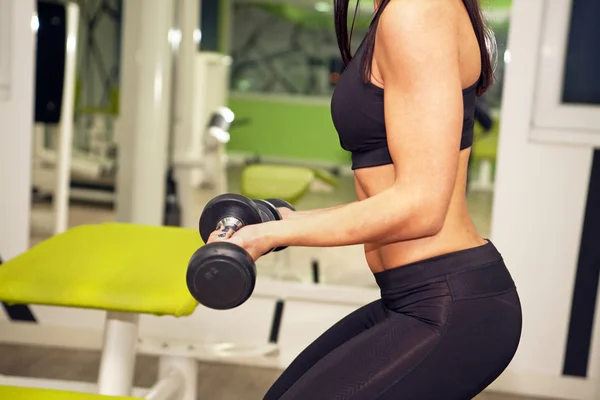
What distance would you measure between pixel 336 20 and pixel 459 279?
515 millimetres

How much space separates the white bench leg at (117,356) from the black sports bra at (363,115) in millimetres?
999

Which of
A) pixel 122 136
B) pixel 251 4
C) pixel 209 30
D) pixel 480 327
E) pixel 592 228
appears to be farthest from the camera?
pixel 251 4

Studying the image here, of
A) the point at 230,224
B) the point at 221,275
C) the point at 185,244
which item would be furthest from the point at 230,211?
the point at 185,244

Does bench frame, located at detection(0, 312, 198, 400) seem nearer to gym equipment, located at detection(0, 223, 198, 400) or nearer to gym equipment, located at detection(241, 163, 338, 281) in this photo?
gym equipment, located at detection(0, 223, 198, 400)

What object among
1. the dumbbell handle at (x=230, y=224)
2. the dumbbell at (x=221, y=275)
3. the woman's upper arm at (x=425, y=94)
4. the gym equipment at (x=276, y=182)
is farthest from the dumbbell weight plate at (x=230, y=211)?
the gym equipment at (x=276, y=182)

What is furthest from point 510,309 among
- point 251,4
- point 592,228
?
point 251,4

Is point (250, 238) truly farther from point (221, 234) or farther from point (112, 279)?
point (112, 279)

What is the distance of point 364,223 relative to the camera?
100 centimetres

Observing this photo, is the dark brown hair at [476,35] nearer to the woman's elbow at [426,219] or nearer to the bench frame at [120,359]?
the woman's elbow at [426,219]

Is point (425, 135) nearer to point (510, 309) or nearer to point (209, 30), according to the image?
point (510, 309)

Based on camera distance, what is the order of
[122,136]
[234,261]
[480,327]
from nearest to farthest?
[234,261] → [480,327] → [122,136]

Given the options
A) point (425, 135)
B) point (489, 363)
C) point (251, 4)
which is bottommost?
point (489, 363)

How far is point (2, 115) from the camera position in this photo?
2.84m

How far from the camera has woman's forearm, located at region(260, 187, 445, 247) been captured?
0.99m
